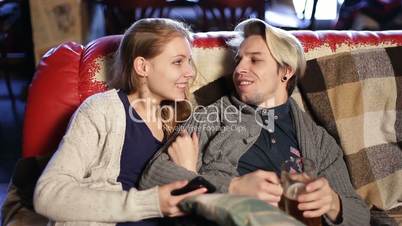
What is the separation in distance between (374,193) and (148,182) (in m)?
0.81

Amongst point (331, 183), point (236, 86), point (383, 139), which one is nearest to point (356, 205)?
point (331, 183)

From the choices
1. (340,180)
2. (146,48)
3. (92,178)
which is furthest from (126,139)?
(340,180)

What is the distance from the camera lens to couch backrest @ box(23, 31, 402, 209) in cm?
183

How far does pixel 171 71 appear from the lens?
166 centimetres

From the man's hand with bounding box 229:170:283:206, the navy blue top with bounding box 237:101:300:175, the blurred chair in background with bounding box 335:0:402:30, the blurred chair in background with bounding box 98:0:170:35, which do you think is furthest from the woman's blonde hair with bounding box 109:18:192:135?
the blurred chair in background with bounding box 335:0:402:30

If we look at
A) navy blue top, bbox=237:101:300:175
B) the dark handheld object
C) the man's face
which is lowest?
navy blue top, bbox=237:101:300:175

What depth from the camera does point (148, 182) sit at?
1.56m

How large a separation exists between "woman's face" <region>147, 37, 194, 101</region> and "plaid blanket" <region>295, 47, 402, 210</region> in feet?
1.59

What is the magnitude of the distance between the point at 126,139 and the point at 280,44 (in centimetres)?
59

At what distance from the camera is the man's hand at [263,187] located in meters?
1.42

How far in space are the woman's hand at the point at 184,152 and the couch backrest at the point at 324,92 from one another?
12.6 inches

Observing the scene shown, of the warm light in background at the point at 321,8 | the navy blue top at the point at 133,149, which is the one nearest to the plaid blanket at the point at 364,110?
the navy blue top at the point at 133,149

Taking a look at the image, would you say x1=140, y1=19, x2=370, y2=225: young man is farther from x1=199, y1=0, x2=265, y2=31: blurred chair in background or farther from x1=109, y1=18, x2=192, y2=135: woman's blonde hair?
x1=199, y1=0, x2=265, y2=31: blurred chair in background

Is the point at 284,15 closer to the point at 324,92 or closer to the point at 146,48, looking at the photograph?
the point at 324,92
